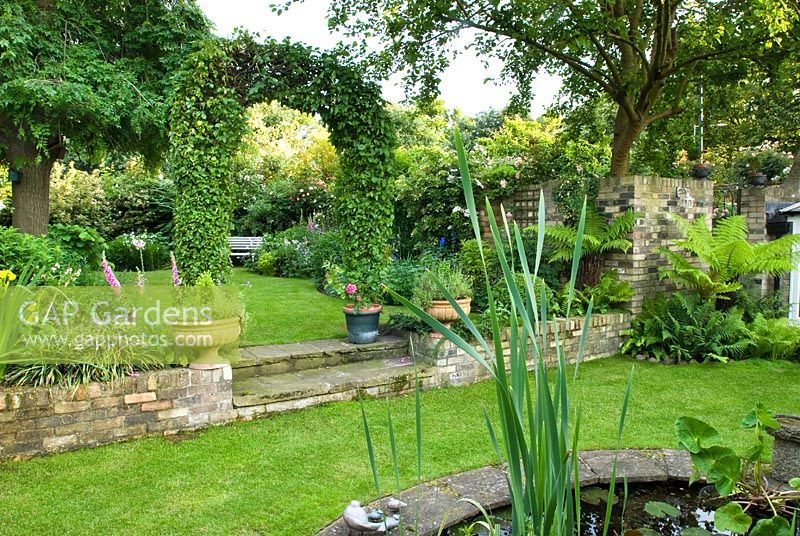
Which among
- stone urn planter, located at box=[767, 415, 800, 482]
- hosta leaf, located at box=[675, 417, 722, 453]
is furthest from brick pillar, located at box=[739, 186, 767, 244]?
hosta leaf, located at box=[675, 417, 722, 453]

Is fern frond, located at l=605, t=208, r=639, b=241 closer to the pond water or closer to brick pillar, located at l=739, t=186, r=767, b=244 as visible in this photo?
brick pillar, located at l=739, t=186, r=767, b=244

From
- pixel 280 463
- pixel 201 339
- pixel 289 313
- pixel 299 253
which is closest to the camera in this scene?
pixel 280 463

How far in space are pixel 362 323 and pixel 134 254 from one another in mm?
7938

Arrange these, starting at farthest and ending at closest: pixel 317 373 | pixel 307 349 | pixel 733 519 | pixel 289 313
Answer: pixel 289 313, pixel 307 349, pixel 317 373, pixel 733 519

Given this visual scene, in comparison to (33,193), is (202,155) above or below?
below

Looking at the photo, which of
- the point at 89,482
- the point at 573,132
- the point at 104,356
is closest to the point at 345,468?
the point at 89,482

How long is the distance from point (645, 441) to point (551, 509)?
261 centimetres

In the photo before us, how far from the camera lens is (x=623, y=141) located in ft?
22.1

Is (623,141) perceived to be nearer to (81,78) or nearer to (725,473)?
(725,473)

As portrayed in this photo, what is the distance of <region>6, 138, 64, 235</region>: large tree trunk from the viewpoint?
8164 mm

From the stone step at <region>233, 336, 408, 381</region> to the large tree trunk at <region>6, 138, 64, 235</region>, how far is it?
5.38 metres

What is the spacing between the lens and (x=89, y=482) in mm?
3016

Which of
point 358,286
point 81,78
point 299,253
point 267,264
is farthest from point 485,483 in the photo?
point 267,264

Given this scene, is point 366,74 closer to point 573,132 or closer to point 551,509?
point 573,132
